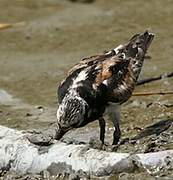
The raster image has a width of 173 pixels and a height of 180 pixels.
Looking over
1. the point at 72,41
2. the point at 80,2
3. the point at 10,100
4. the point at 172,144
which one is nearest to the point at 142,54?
the point at 172,144

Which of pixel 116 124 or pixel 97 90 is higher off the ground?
pixel 97 90

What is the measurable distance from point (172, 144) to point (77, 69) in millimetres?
1205

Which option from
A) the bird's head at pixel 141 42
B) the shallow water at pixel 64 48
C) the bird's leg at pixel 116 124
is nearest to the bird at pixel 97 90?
the bird's leg at pixel 116 124

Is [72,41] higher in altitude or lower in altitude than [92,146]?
lower

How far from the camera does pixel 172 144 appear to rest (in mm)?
7113

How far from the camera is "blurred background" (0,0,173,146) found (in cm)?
905

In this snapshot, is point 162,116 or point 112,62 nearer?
point 112,62

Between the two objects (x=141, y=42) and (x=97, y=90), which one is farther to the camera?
(x=141, y=42)

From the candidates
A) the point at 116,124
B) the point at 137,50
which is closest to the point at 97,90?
the point at 116,124

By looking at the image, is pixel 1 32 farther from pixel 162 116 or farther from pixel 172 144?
pixel 172 144

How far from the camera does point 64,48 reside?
41.2 feet

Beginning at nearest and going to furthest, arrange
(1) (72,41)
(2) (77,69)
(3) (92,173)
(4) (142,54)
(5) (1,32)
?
(3) (92,173)
(2) (77,69)
(4) (142,54)
(1) (72,41)
(5) (1,32)

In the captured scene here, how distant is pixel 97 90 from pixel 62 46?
212 inches

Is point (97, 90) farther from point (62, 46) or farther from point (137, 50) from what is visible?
point (62, 46)
